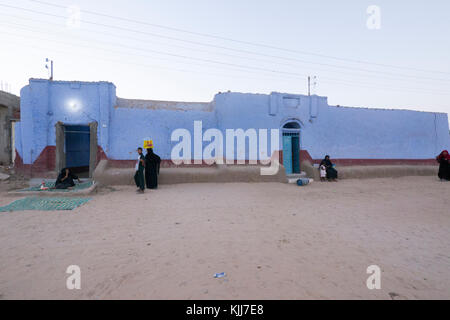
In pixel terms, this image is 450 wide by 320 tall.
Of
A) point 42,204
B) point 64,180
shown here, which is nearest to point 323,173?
point 42,204

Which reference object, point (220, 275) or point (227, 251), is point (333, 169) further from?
point (220, 275)

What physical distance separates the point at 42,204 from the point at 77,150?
271 inches

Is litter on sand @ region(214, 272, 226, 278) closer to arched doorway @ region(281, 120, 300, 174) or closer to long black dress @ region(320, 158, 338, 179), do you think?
arched doorway @ region(281, 120, 300, 174)

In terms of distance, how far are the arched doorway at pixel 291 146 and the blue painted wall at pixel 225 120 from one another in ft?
0.97

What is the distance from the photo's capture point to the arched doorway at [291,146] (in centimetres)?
1038

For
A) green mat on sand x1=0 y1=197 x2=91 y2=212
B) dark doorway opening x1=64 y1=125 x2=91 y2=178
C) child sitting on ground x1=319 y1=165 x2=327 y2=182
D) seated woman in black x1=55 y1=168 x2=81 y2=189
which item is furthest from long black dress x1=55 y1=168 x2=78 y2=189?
child sitting on ground x1=319 y1=165 x2=327 y2=182

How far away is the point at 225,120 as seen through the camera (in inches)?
369

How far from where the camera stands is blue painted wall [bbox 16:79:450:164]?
26.7ft

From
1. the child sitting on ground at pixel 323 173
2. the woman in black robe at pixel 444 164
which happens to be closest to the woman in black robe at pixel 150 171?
the child sitting on ground at pixel 323 173

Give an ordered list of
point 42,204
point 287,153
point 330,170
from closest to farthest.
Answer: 1. point 42,204
2. point 330,170
3. point 287,153

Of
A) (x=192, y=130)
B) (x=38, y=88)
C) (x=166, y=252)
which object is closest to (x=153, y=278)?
(x=166, y=252)

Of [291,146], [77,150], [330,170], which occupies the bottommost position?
[330,170]
